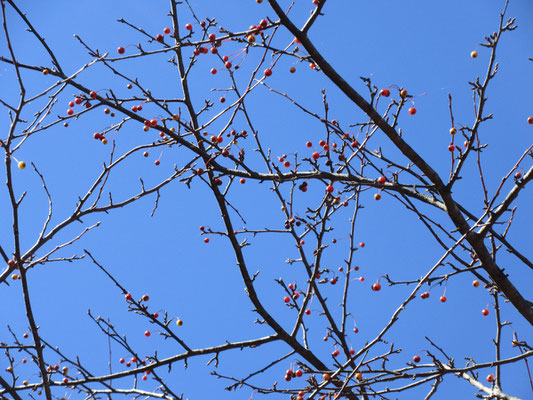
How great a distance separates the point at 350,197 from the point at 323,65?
1611 mm

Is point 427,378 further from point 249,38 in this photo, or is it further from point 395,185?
point 249,38

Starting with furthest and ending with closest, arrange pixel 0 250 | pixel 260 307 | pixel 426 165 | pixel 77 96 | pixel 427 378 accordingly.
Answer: pixel 260 307 < pixel 77 96 < pixel 426 165 < pixel 427 378 < pixel 0 250

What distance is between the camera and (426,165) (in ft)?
12.3

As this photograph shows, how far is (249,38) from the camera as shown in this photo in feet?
12.3

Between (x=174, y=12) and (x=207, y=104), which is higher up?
(x=174, y=12)

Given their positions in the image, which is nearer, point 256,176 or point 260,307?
point 256,176

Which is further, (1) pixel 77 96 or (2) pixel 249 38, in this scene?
(1) pixel 77 96

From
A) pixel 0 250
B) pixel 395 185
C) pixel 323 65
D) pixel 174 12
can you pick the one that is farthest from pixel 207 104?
pixel 0 250

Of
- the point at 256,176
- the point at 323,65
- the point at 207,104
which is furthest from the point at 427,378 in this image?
the point at 207,104

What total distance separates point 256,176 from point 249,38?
0.96 meters

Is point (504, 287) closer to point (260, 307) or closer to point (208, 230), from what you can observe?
point (260, 307)

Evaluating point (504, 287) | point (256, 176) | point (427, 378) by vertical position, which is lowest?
point (427, 378)

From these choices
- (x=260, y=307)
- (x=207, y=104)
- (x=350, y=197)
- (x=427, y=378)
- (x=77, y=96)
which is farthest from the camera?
(x=207, y=104)

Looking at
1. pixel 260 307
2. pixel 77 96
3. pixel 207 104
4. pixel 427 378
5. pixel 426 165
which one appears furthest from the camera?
pixel 207 104
